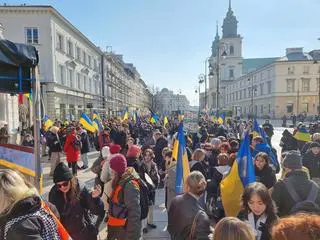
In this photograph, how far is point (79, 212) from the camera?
331 cm

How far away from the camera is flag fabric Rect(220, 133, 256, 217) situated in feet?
14.8

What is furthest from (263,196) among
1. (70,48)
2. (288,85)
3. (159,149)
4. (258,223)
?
(288,85)

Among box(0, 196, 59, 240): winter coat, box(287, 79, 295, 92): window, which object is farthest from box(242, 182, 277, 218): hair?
box(287, 79, 295, 92): window

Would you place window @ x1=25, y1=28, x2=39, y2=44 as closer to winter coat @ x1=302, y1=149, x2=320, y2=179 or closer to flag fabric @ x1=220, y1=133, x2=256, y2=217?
winter coat @ x1=302, y1=149, x2=320, y2=179

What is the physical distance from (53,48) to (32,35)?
2328 millimetres

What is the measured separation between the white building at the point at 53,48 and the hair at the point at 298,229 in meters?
29.7

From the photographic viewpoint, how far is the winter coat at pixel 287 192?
3938mm

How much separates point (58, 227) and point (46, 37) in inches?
1222

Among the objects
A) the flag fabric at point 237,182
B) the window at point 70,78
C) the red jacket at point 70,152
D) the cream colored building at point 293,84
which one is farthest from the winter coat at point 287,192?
the cream colored building at point 293,84

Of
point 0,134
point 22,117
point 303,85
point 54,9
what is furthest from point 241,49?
point 0,134

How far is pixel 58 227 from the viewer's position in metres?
2.36

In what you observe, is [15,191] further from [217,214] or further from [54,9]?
[54,9]

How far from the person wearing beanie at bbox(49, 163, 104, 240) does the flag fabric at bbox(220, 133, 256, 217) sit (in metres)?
2.01

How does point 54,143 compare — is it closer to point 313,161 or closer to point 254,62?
point 313,161
